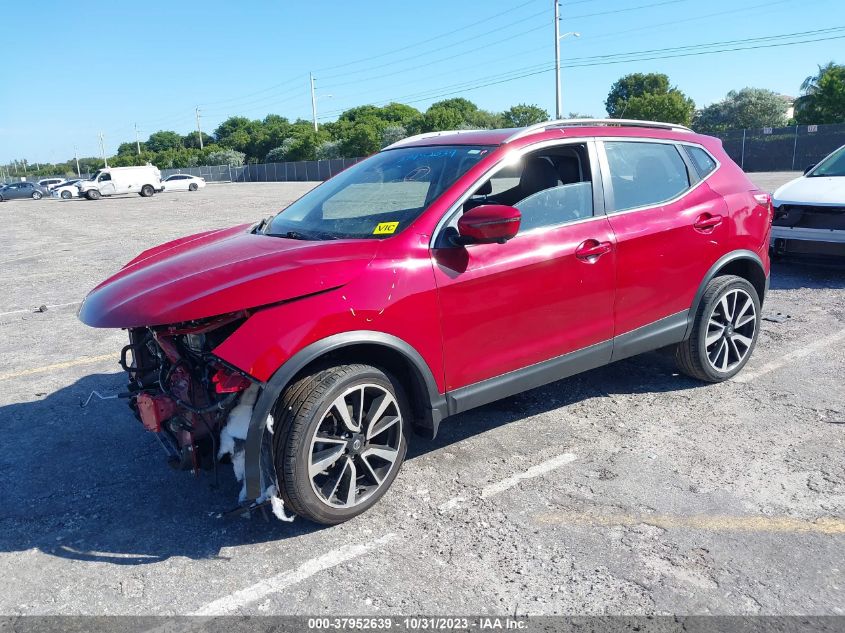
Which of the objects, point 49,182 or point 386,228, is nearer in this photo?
point 386,228

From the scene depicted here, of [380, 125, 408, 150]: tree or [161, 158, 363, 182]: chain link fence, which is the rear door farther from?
[380, 125, 408, 150]: tree

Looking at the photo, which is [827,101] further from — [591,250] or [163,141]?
[163,141]

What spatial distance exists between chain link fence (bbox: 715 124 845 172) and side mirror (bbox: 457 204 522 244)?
118ft

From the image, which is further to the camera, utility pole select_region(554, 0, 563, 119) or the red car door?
utility pole select_region(554, 0, 563, 119)

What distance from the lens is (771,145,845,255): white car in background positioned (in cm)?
748

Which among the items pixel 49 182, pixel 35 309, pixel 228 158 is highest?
pixel 228 158

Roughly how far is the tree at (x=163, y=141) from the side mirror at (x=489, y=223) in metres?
160

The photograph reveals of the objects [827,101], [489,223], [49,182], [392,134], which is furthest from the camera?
[392,134]

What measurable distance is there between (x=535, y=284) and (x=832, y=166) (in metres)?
7.15

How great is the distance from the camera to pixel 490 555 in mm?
3002

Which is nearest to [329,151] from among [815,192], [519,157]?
[815,192]

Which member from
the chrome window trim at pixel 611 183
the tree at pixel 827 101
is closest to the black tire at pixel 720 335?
the chrome window trim at pixel 611 183

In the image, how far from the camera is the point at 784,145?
3616 centimetres

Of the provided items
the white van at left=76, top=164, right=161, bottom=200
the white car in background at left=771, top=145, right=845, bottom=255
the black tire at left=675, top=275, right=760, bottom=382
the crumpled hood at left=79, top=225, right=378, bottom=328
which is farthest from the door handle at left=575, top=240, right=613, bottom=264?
the white van at left=76, top=164, right=161, bottom=200
